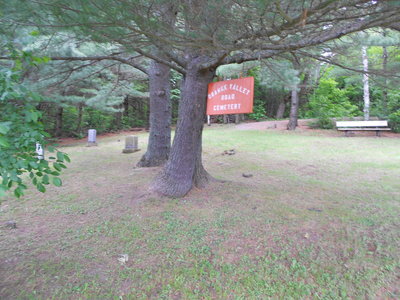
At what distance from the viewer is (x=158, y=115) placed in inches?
232

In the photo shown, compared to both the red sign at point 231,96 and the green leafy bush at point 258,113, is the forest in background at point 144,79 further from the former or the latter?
the red sign at point 231,96

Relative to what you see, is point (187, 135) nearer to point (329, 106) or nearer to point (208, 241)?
point (208, 241)

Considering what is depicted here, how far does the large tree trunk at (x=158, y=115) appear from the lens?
586 centimetres

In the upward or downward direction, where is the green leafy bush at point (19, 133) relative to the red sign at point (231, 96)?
downward

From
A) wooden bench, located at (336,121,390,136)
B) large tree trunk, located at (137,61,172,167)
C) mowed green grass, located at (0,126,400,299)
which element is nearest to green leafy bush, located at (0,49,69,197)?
mowed green grass, located at (0,126,400,299)

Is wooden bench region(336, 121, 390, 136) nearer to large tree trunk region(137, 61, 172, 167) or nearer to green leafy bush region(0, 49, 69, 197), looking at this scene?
large tree trunk region(137, 61, 172, 167)

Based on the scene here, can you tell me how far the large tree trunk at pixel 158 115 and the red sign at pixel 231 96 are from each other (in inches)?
88.7

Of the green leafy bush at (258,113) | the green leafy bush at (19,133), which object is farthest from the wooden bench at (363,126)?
the green leafy bush at (19,133)

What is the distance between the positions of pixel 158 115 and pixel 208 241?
3.75m

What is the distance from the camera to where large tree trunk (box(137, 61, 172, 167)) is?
5859 mm

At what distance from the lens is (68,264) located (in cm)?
243

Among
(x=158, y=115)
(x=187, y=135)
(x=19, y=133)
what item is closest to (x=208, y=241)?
(x=187, y=135)

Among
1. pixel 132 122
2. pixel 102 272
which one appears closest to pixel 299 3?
pixel 102 272

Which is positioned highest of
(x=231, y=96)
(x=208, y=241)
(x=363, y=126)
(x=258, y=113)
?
(x=258, y=113)
